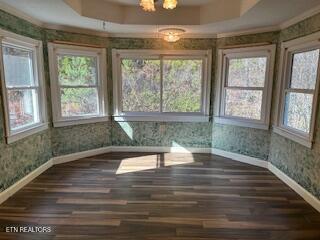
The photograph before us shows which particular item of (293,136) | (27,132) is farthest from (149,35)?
(293,136)

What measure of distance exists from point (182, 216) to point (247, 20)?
2.61 meters

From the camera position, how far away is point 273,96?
365cm

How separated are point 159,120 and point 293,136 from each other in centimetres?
225

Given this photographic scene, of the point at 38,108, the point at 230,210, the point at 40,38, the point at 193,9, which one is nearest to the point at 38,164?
the point at 38,108

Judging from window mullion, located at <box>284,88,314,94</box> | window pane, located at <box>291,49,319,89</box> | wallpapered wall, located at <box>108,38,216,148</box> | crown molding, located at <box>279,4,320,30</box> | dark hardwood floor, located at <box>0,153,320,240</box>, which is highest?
crown molding, located at <box>279,4,320,30</box>

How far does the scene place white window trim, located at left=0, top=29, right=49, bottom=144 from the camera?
9.04 ft

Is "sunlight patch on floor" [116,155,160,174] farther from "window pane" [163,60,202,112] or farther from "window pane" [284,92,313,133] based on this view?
"window pane" [284,92,313,133]

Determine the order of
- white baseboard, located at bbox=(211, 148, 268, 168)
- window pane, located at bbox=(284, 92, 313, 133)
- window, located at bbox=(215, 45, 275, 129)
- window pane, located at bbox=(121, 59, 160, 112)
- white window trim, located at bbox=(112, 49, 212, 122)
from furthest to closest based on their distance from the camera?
window pane, located at bbox=(121, 59, 160, 112), white window trim, located at bbox=(112, 49, 212, 122), white baseboard, located at bbox=(211, 148, 268, 168), window, located at bbox=(215, 45, 275, 129), window pane, located at bbox=(284, 92, 313, 133)

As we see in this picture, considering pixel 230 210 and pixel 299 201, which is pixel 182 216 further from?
pixel 299 201

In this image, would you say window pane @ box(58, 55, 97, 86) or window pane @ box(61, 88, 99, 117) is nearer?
window pane @ box(58, 55, 97, 86)

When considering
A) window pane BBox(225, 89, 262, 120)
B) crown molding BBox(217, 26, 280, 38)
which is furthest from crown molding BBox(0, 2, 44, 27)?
window pane BBox(225, 89, 262, 120)

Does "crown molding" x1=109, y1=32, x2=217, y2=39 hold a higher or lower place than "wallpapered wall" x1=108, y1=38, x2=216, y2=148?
higher

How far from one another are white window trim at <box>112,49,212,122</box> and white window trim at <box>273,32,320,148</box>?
3.99 ft

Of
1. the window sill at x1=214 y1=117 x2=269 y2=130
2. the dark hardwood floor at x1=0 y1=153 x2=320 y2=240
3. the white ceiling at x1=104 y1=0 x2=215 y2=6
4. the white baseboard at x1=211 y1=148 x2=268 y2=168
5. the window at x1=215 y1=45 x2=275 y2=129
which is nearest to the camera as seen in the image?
the dark hardwood floor at x1=0 y1=153 x2=320 y2=240
